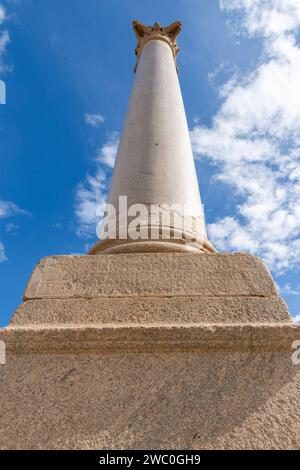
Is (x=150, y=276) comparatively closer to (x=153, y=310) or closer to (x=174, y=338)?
(x=153, y=310)

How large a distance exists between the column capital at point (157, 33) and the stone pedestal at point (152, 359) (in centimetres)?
1259

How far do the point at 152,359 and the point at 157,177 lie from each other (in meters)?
4.55

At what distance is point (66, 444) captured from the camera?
164 inches

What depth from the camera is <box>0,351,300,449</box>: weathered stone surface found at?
4.20 meters

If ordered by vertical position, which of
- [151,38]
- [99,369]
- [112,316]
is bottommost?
[99,369]

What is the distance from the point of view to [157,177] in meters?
8.34

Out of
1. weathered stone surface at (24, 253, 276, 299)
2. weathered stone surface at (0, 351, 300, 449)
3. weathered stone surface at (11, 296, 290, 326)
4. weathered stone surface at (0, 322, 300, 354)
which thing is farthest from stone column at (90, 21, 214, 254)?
weathered stone surface at (0, 351, 300, 449)

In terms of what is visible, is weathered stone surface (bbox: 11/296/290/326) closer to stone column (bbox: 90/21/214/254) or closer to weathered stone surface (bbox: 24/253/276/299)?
weathered stone surface (bbox: 24/253/276/299)

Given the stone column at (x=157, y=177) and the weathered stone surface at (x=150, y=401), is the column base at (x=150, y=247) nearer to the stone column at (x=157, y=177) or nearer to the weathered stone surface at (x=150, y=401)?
the stone column at (x=157, y=177)

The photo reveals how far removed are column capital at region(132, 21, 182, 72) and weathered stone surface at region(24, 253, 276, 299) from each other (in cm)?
1229
